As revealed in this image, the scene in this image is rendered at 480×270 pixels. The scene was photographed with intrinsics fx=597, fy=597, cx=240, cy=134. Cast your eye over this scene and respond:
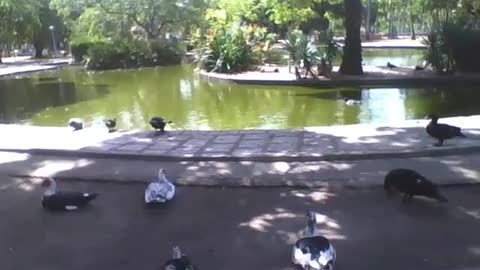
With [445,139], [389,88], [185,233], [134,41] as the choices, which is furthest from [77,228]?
[134,41]

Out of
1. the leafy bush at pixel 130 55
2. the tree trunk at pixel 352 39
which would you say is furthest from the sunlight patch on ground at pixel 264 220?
the leafy bush at pixel 130 55

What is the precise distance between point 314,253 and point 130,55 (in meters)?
31.8

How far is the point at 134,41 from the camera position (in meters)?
36.3

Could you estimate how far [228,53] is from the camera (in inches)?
961

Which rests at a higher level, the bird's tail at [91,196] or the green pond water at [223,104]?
the green pond water at [223,104]

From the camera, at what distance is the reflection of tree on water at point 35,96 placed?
683 inches

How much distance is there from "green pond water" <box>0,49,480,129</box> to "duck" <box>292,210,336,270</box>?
26.4 feet

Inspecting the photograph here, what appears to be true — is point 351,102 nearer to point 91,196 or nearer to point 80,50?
point 91,196

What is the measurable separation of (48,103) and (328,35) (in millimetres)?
11012

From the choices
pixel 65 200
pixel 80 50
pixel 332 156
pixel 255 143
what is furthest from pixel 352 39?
pixel 80 50

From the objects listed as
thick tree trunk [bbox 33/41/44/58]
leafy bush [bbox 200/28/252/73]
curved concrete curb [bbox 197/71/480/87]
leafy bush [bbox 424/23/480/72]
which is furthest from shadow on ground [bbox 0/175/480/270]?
thick tree trunk [bbox 33/41/44/58]

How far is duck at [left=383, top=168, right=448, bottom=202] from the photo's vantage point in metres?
6.36

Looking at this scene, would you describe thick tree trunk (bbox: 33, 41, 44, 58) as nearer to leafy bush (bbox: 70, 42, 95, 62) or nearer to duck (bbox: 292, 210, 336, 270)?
leafy bush (bbox: 70, 42, 95, 62)

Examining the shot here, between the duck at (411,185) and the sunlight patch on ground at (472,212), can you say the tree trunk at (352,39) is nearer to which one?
the duck at (411,185)
